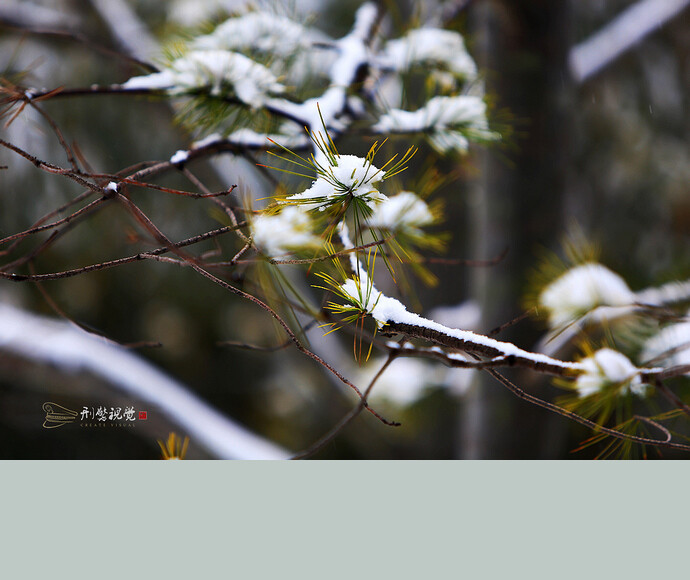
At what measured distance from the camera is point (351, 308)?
0.76 ft

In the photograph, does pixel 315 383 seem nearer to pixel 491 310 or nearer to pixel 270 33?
pixel 491 310

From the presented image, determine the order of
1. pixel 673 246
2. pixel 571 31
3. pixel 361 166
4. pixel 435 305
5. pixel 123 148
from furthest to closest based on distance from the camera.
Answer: pixel 435 305, pixel 123 148, pixel 673 246, pixel 571 31, pixel 361 166

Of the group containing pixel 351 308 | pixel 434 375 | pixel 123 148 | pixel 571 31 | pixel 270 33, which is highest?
pixel 123 148

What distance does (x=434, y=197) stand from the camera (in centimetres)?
119

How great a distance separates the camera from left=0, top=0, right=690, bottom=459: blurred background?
583 mm

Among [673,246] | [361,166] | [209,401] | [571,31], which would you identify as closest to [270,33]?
[361,166]

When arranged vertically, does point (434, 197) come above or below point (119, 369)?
above

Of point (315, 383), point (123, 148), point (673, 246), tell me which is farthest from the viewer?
point (315, 383)

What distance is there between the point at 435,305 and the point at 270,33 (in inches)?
39.0

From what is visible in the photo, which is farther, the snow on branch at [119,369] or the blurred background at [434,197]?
the snow on branch at [119,369]

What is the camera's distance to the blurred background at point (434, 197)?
0.58m

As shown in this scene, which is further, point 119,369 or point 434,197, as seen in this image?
point 434,197

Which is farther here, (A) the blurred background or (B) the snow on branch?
(B) the snow on branch

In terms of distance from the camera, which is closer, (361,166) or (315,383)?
(361,166)
